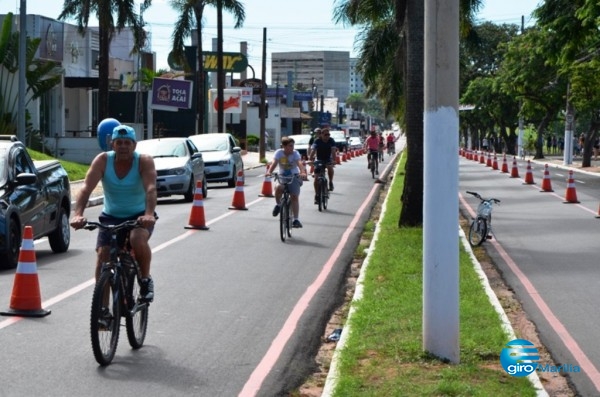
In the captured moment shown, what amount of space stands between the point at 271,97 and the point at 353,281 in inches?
4857

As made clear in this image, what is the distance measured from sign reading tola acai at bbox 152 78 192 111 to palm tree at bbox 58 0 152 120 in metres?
2.15

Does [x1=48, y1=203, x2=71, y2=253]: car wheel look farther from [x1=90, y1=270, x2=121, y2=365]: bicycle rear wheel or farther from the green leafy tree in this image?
the green leafy tree

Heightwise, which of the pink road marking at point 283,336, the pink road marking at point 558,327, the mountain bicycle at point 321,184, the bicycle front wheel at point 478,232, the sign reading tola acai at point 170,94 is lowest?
the pink road marking at point 283,336

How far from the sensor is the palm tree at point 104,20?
42062 mm

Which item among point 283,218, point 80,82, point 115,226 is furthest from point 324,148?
point 80,82

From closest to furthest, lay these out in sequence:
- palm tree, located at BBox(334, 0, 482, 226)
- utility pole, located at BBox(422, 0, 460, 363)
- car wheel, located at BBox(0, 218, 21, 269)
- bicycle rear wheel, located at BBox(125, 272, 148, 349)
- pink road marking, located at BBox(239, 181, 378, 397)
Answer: pink road marking, located at BBox(239, 181, 378, 397) → utility pole, located at BBox(422, 0, 460, 363) → bicycle rear wheel, located at BBox(125, 272, 148, 349) → car wheel, located at BBox(0, 218, 21, 269) → palm tree, located at BBox(334, 0, 482, 226)

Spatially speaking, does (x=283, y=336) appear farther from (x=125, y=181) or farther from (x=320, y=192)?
(x=320, y=192)

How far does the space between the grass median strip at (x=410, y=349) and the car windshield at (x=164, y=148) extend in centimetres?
1599

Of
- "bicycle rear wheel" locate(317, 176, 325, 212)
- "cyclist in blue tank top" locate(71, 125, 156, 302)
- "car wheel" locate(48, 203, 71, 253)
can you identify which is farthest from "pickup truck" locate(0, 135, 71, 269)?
"bicycle rear wheel" locate(317, 176, 325, 212)

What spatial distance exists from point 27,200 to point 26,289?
4.56m

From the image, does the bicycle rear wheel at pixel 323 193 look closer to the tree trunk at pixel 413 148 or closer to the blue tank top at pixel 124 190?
the tree trunk at pixel 413 148

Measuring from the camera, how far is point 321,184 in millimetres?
25344

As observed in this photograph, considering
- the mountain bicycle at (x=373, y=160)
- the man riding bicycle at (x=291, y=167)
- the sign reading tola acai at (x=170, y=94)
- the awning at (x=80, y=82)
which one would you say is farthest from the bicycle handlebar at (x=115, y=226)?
the awning at (x=80, y=82)

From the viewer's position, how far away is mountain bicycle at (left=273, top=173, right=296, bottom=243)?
1880cm
